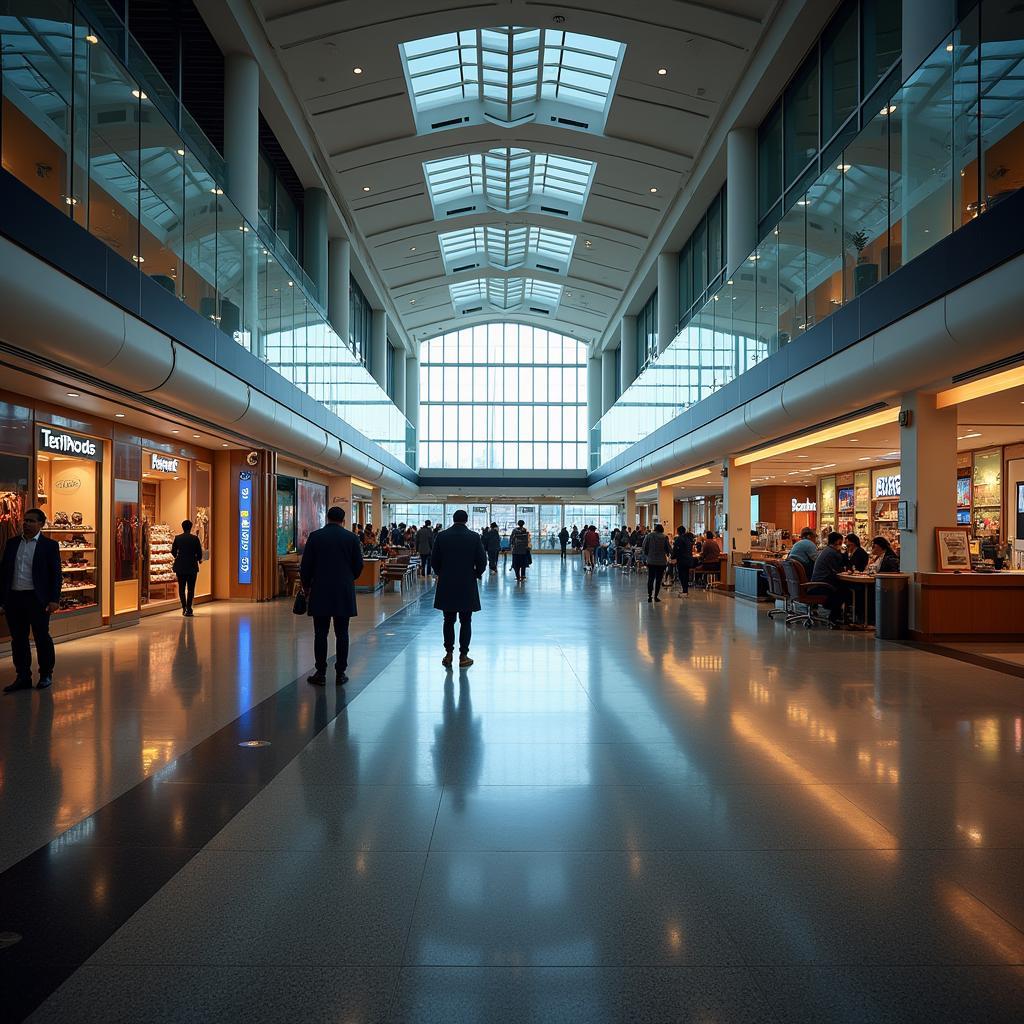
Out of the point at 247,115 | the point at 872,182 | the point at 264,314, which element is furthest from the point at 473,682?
the point at 247,115

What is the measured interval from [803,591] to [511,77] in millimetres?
14552

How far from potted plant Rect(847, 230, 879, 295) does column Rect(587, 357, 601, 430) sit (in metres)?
34.1

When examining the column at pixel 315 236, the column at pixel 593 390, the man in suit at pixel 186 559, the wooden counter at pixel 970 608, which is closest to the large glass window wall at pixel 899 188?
the wooden counter at pixel 970 608

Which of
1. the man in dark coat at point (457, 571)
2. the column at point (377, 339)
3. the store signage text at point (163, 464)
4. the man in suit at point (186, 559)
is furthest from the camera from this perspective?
the column at point (377, 339)

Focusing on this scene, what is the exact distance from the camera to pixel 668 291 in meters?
27.2

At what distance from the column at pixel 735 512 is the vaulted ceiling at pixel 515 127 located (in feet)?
27.0

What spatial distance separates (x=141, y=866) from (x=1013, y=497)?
17.5 metres

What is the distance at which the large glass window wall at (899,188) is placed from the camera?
26.0 feet

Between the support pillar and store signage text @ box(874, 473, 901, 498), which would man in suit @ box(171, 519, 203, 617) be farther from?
the support pillar

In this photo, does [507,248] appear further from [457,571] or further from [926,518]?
[457,571]

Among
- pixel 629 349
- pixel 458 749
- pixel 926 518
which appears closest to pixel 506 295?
pixel 629 349

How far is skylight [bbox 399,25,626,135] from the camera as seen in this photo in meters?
18.4

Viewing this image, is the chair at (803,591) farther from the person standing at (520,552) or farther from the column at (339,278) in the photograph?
the column at (339,278)

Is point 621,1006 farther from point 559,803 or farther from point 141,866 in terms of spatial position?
point 141,866
